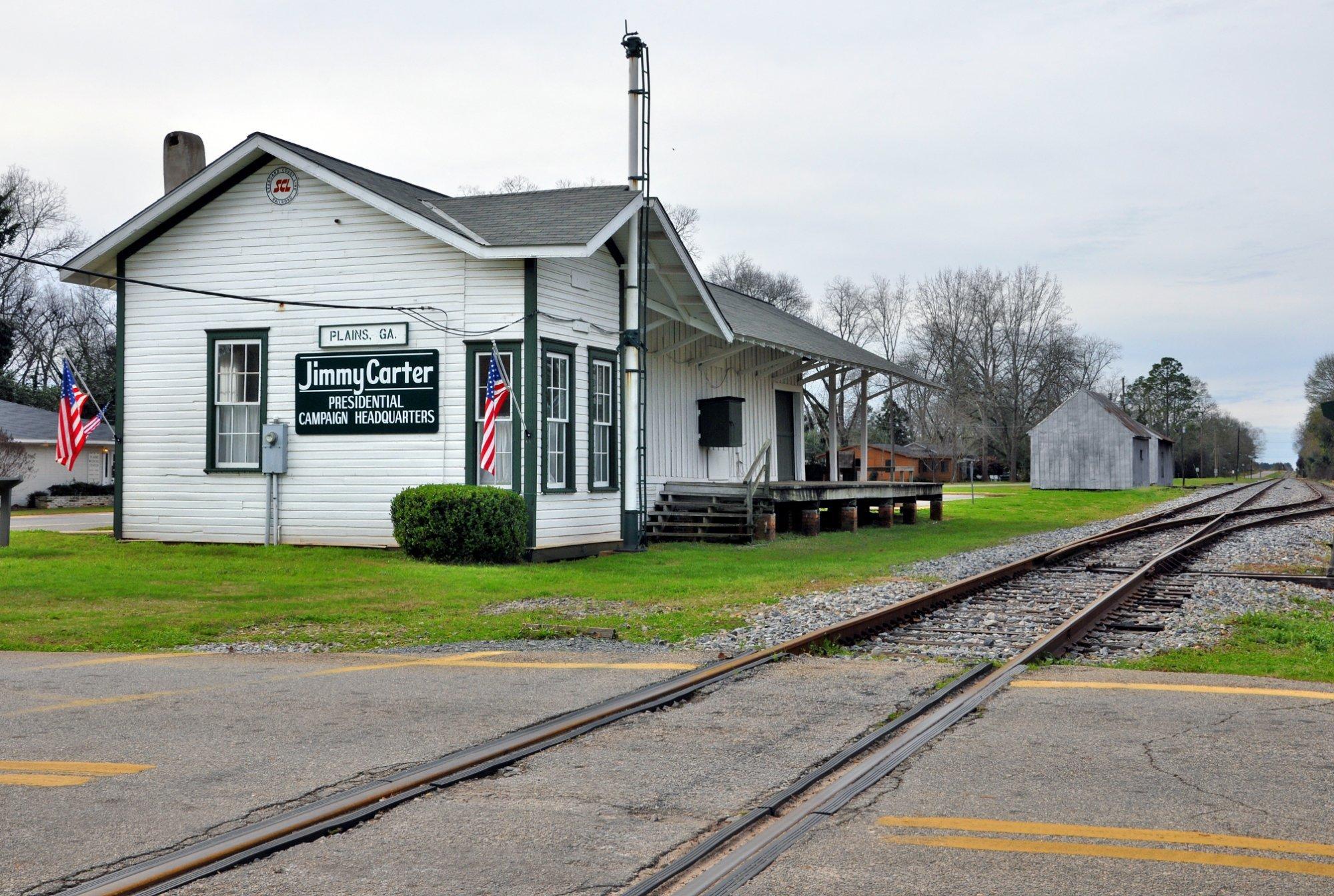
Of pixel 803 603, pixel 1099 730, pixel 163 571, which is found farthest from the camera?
pixel 163 571

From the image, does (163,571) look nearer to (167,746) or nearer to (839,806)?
(167,746)

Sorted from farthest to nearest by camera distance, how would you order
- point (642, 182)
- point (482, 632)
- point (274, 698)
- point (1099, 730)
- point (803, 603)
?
point (642, 182) < point (803, 603) < point (482, 632) < point (274, 698) < point (1099, 730)

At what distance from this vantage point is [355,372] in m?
18.0

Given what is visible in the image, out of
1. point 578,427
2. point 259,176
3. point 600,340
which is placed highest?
point 259,176

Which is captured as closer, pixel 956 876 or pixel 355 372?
pixel 956 876

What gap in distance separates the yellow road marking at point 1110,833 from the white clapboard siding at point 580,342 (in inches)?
509

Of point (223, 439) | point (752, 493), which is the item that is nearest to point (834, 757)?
point (223, 439)

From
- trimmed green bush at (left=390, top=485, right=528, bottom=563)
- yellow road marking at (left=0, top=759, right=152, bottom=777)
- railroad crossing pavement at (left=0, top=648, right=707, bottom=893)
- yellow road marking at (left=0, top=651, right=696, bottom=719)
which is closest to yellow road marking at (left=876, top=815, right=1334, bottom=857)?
railroad crossing pavement at (left=0, top=648, right=707, bottom=893)

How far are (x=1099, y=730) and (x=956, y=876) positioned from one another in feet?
8.62

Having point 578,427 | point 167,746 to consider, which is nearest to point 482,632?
point 167,746

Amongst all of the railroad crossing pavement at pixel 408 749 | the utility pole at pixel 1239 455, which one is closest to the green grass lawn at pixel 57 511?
the railroad crossing pavement at pixel 408 749

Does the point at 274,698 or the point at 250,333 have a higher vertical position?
the point at 250,333

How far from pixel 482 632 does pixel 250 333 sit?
10047mm

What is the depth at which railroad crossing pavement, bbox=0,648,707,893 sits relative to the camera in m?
4.62
